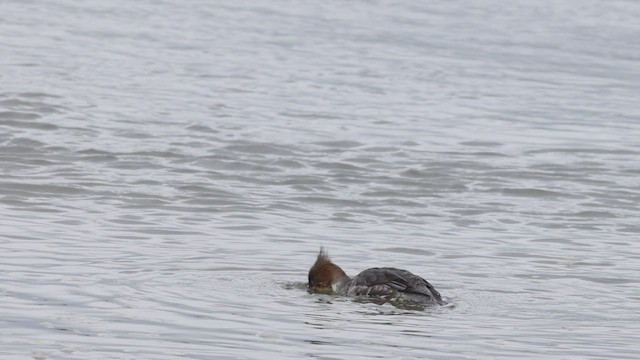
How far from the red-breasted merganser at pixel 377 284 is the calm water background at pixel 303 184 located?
0.72ft

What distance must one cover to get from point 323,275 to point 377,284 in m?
0.46

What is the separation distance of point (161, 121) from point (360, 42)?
413 inches

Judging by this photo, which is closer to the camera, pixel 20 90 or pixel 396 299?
pixel 396 299

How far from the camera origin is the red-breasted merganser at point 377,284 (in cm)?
1081

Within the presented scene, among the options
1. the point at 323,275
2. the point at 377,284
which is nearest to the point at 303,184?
the point at 323,275

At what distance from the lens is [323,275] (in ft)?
37.1

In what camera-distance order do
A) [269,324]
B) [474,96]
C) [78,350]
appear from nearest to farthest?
[78,350]
[269,324]
[474,96]

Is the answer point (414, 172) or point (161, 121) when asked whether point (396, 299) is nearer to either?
point (414, 172)

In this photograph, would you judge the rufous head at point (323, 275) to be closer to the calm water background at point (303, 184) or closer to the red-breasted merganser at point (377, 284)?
the red-breasted merganser at point (377, 284)

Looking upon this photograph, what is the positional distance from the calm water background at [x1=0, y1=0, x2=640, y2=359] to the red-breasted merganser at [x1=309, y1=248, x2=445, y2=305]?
0.22 metres

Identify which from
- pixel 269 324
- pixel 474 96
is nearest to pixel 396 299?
pixel 269 324

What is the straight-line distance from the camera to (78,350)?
8688 mm

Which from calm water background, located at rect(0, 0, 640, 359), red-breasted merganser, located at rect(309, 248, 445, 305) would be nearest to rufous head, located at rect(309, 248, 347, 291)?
red-breasted merganser, located at rect(309, 248, 445, 305)

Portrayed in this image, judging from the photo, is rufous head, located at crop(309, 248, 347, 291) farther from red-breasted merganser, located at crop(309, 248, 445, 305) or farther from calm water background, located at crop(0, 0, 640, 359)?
calm water background, located at crop(0, 0, 640, 359)
